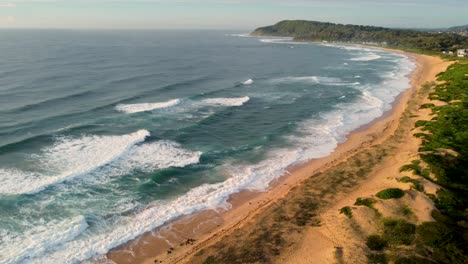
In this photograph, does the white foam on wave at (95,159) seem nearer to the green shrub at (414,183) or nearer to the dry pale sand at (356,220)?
the dry pale sand at (356,220)

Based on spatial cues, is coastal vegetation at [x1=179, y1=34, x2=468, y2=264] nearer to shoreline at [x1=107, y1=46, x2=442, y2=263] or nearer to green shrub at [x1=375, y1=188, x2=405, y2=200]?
green shrub at [x1=375, y1=188, x2=405, y2=200]

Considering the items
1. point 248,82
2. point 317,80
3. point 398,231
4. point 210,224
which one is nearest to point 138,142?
point 210,224

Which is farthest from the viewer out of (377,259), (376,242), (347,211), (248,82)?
(248,82)

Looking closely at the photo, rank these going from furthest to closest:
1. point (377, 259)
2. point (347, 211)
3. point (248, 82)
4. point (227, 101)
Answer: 1. point (248, 82)
2. point (227, 101)
3. point (347, 211)
4. point (377, 259)

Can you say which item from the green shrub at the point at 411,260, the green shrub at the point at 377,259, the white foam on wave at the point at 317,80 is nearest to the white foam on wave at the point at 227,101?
the white foam on wave at the point at 317,80

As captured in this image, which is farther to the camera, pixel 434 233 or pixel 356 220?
pixel 356 220

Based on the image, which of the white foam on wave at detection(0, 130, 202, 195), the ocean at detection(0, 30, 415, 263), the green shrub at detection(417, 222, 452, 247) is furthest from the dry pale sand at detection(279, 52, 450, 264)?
the white foam on wave at detection(0, 130, 202, 195)

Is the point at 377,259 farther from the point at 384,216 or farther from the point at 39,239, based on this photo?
the point at 39,239
